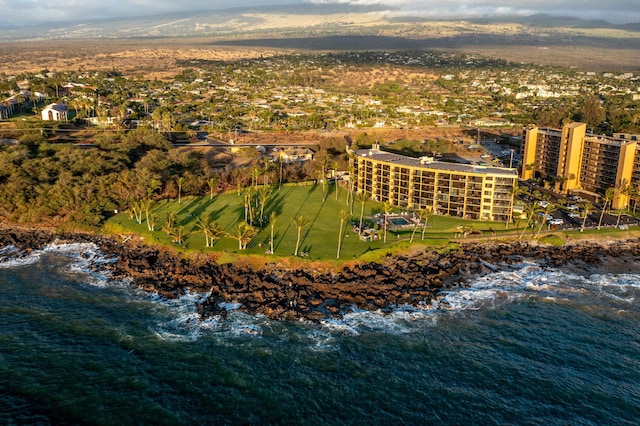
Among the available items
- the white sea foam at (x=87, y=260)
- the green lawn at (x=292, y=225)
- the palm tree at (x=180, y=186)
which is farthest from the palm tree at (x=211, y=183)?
the white sea foam at (x=87, y=260)

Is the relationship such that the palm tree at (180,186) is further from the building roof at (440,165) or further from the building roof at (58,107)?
the building roof at (58,107)

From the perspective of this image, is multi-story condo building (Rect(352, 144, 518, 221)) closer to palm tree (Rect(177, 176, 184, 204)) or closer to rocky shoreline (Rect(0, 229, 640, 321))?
rocky shoreline (Rect(0, 229, 640, 321))

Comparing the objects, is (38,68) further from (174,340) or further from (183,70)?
(174,340)

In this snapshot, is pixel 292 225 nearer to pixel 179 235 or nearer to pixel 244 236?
pixel 244 236

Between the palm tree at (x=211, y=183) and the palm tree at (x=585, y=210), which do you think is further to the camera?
the palm tree at (x=211, y=183)

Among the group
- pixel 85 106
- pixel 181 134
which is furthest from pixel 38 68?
pixel 181 134

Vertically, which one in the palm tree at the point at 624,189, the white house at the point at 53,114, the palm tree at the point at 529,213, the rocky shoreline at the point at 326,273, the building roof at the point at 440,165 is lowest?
the rocky shoreline at the point at 326,273

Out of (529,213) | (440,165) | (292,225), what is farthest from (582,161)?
(292,225)

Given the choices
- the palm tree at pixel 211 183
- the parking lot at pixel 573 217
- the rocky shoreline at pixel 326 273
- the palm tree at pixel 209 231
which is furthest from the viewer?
the palm tree at pixel 211 183
